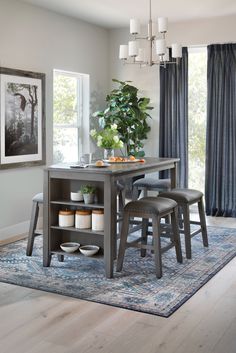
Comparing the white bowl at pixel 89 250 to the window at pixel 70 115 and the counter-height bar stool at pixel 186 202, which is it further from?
the window at pixel 70 115

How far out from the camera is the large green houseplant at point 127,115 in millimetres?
6512

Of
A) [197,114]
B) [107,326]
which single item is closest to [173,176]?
[197,114]

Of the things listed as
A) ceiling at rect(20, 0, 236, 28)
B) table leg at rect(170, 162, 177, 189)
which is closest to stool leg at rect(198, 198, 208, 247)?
table leg at rect(170, 162, 177, 189)

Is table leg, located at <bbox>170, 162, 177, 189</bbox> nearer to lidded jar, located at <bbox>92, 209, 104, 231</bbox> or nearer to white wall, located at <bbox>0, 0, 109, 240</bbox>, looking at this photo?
lidded jar, located at <bbox>92, 209, 104, 231</bbox>

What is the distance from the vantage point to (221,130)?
648 centimetres

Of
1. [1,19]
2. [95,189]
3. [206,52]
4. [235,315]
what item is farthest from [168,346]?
[206,52]

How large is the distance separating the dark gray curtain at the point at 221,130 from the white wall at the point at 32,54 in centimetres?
169

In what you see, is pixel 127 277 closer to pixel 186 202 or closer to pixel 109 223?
pixel 109 223

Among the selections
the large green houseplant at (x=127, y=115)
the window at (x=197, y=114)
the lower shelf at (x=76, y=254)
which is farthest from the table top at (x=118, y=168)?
the window at (x=197, y=114)

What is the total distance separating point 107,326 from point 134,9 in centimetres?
405

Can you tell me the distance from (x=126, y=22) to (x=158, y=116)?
1.34 meters

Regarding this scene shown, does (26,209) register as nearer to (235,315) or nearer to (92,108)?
(92,108)

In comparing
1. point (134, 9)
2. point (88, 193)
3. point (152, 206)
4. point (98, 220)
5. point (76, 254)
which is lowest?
point (76, 254)

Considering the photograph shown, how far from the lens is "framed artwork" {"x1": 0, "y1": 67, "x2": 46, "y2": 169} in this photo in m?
5.23
